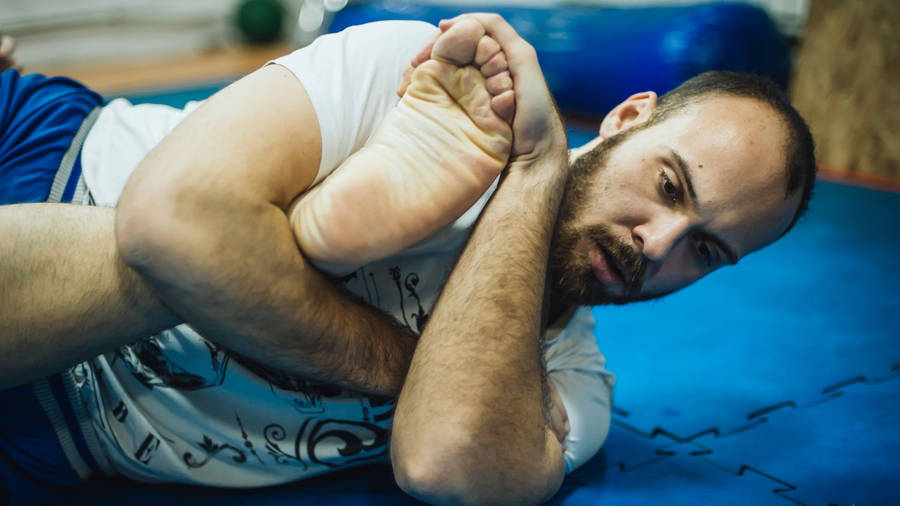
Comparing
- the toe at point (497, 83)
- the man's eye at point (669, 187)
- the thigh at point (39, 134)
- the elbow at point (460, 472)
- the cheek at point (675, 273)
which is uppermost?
the toe at point (497, 83)

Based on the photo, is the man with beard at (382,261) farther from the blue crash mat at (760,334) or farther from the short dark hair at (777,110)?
the blue crash mat at (760,334)

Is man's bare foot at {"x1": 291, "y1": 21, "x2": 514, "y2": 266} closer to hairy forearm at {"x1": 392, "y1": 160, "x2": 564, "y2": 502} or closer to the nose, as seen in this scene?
hairy forearm at {"x1": 392, "y1": 160, "x2": 564, "y2": 502}

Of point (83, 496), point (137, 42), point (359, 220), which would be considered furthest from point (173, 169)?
point (137, 42)

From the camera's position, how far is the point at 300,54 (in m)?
1.15

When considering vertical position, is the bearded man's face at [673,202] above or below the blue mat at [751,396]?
above

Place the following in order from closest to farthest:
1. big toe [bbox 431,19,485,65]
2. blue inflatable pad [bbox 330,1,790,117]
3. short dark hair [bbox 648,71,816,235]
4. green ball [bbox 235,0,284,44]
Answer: big toe [bbox 431,19,485,65] < short dark hair [bbox 648,71,816,235] < blue inflatable pad [bbox 330,1,790,117] < green ball [bbox 235,0,284,44]

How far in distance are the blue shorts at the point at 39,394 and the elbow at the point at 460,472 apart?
0.52m

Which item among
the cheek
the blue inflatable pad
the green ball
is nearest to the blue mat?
the cheek

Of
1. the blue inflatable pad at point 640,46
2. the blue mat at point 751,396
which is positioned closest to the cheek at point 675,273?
the blue mat at point 751,396

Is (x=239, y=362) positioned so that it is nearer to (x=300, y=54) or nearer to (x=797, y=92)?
(x=300, y=54)

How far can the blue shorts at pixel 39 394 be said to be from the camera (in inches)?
47.8

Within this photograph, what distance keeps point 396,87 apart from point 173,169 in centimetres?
37

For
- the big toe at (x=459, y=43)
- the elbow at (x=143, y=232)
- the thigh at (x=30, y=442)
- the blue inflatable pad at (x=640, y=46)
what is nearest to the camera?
the elbow at (x=143, y=232)

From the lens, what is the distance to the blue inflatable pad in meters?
3.12
